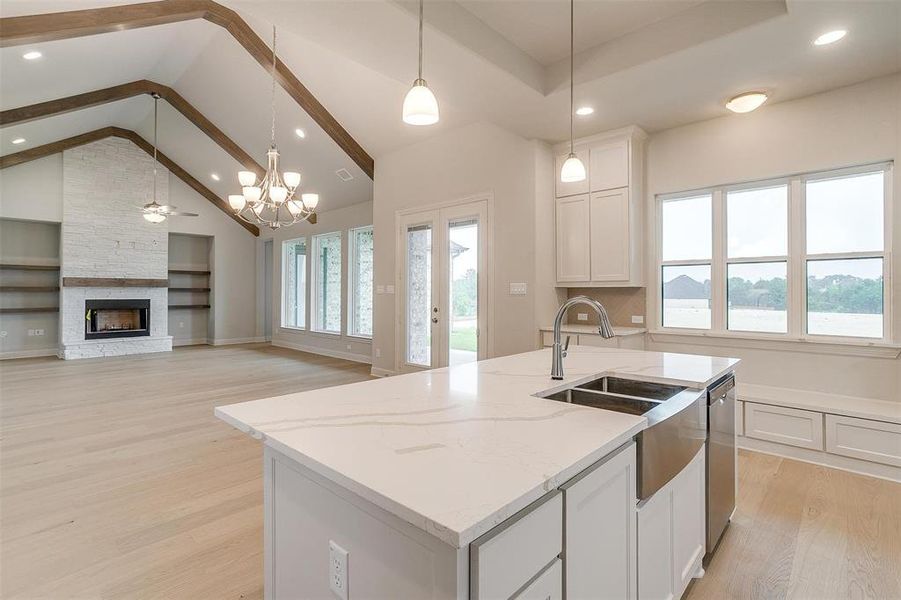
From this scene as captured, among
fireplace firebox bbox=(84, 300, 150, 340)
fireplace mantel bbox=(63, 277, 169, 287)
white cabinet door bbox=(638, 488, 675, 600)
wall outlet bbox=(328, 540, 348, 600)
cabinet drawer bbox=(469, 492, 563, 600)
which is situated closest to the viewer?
cabinet drawer bbox=(469, 492, 563, 600)

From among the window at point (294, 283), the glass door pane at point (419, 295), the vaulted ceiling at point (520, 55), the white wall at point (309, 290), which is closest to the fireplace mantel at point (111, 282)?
the white wall at point (309, 290)

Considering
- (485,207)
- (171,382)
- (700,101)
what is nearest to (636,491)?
(700,101)

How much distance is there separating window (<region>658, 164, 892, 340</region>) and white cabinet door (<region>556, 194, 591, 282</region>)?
78cm

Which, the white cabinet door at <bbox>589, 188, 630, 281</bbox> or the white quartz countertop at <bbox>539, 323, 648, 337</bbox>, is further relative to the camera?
the white cabinet door at <bbox>589, 188, 630, 281</bbox>

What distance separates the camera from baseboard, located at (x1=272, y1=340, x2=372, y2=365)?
7727mm

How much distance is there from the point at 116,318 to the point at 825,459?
11136 millimetres

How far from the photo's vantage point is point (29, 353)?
8.12m

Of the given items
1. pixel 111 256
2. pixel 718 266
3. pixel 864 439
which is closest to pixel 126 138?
pixel 111 256

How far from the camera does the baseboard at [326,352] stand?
7727 millimetres

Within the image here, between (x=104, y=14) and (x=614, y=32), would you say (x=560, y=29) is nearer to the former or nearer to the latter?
(x=614, y=32)

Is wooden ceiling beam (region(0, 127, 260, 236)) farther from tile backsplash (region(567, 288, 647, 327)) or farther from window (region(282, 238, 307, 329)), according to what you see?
tile backsplash (region(567, 288, 647, 327))

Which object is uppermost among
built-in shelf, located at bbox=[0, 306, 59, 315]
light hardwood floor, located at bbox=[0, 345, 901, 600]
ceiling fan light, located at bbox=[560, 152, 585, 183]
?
ceiling fan light, located at bbox=[560, 152, 585, 183]

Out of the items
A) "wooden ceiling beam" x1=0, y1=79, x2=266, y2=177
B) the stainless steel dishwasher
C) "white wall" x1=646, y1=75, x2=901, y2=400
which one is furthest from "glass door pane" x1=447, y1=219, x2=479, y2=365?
"wooden ceiling beam" x1=0, y1=79, x2=266, y2=177

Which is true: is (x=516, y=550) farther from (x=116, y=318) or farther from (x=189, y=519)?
(x=116, y=318)
